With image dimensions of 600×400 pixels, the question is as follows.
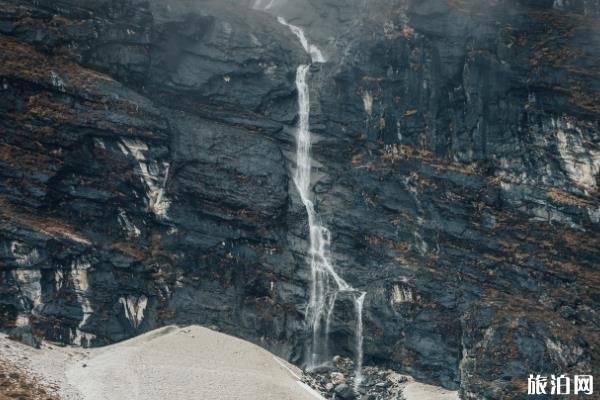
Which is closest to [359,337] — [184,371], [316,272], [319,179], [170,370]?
[316,272]

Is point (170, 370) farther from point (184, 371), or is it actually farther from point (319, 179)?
point (319, 179)

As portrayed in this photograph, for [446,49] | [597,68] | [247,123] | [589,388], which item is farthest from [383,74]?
[589,388]

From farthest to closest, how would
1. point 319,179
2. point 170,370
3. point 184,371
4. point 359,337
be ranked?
point 319,179 < point 359,337 < point 184,371 < point 170,370

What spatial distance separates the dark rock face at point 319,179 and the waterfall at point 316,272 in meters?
0.72

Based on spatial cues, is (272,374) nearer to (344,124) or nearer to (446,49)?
(344,124)

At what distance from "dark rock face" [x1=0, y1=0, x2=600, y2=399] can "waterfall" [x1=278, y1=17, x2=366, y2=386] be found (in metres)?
0.72

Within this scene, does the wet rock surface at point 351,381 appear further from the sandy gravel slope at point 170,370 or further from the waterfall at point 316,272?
the sandy gravel slope at point 170,370

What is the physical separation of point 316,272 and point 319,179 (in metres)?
8.04

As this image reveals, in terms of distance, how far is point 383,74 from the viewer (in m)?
68.2

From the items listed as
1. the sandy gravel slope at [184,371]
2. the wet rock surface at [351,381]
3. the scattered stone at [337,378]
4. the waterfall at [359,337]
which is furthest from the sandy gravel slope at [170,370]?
the waterfall at [359,337]

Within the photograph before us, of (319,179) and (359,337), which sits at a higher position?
(319,179)

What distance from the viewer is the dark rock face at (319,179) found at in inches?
2237

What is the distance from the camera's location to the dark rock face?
186 feet

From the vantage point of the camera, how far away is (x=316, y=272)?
202 ft
